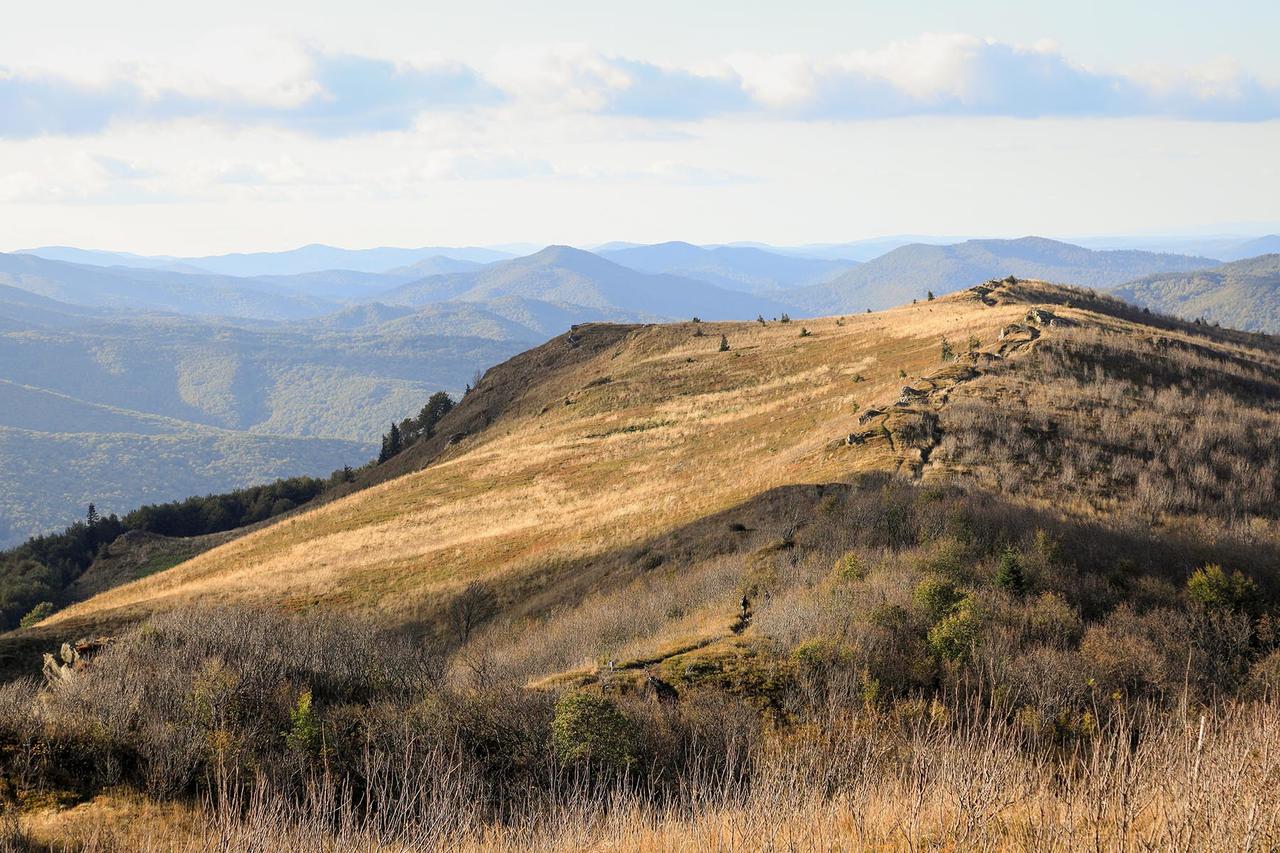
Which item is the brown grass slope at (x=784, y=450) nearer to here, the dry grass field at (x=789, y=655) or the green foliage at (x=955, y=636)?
the dry grass field at (x=789, y=655)

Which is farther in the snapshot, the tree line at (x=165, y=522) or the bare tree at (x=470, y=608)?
the tree line at (x=165, y=522)

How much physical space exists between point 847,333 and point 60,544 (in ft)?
281

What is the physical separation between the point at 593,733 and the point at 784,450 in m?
32.2

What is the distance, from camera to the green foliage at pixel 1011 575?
19859mm

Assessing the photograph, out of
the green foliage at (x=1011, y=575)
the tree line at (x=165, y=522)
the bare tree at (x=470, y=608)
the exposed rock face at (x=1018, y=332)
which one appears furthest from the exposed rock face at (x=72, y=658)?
the tree line at (x=165, y=522)

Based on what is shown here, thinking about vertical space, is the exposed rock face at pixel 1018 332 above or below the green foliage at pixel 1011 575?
above

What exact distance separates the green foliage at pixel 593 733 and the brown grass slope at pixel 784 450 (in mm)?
18629

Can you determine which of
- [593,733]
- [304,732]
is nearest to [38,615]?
[304,732]

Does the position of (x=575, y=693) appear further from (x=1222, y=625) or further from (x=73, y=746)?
(x=1222, y=625)

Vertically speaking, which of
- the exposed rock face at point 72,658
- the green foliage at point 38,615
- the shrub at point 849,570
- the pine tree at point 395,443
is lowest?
the green foliage at point 38,615

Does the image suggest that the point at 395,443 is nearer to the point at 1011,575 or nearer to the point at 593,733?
the point at 1011,575

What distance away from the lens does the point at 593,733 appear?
43.2 feet

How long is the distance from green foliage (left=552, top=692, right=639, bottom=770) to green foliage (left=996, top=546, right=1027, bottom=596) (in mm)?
10781

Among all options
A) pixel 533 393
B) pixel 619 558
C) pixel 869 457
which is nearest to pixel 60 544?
pixel 533 393
